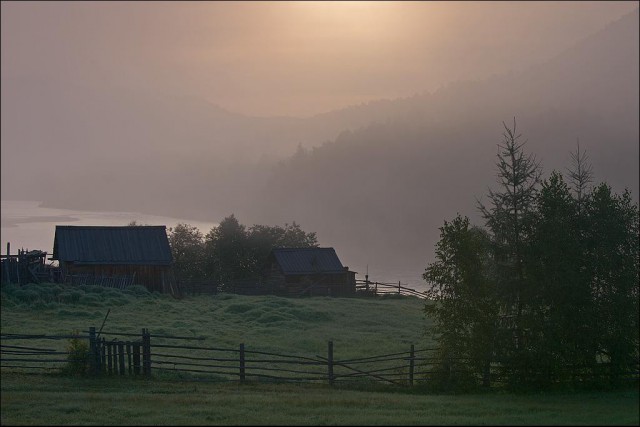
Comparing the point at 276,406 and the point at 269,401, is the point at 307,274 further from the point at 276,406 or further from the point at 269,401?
the point at 276,406

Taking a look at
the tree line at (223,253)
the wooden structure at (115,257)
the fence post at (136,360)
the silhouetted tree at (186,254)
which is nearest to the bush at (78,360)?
the fence post at (136,360)

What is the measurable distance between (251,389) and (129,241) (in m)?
43.0

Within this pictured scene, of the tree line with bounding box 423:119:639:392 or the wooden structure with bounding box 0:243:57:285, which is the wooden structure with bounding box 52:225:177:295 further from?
the tree line with bounding box 423:119:639:392

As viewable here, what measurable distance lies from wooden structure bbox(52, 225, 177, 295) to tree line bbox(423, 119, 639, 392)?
4072cm

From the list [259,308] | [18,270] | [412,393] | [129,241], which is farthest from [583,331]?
[129,241]

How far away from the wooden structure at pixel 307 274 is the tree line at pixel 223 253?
584cm

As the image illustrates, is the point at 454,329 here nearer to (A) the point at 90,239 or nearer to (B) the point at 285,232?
(A) the point at 90,239

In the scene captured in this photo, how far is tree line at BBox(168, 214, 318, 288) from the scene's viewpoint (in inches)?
3248

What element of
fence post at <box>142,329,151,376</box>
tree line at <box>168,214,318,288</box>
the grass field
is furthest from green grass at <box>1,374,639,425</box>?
tree line at <box>168,214,318,288</box>

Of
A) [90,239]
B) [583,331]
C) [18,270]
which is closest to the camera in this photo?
[583,331]

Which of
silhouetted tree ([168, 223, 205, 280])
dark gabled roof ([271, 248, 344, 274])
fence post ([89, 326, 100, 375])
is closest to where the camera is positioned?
fence post ([89, 326, 100, 375])

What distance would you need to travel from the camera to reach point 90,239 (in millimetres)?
68312

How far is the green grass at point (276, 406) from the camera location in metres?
21.2

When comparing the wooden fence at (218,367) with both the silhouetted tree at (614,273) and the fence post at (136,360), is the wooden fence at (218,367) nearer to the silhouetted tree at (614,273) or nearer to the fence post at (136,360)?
the fence post at (136,360)
